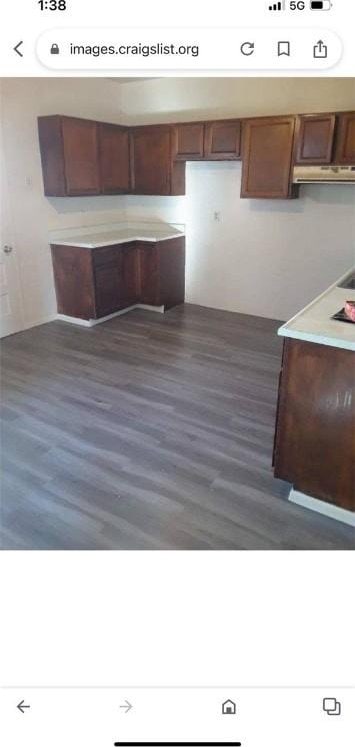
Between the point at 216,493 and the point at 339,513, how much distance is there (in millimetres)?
545

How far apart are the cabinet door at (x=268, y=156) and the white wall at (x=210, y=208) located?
12.2 inches

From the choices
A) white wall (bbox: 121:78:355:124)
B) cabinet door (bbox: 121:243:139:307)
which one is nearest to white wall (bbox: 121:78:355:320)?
white wall (bbox: 121:78:355:124)

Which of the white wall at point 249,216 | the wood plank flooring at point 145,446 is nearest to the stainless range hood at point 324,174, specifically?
the white wall at point 249,216

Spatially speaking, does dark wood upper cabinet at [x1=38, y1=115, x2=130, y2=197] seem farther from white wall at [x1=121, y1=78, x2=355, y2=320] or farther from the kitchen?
white wall at [x1=121, y1=78, x2=355, y2=320]

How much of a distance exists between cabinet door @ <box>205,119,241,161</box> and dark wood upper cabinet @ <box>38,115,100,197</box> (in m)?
1.09

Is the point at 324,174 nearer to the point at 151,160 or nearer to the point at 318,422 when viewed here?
the point at 151,160

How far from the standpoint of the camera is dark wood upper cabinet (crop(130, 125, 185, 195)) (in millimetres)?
4547

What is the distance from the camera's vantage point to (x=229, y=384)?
3203 mm

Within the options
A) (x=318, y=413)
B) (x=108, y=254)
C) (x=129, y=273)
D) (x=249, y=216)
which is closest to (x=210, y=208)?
(x=249, y=216)

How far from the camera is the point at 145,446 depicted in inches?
97.6

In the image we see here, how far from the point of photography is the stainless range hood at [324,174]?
3.43m
